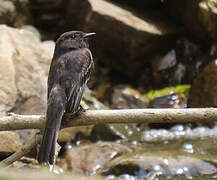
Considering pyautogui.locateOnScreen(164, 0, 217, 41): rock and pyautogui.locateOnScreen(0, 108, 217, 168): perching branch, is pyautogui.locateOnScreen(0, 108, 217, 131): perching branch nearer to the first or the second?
pyautogui.locateOnScreen(0, 108, 217, 168): perching branch

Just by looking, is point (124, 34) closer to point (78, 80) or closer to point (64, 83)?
point (78, 80)

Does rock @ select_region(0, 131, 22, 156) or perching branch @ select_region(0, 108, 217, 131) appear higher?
perching branch @ select_region(0, 108, 217, 131)

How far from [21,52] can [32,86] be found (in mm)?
778

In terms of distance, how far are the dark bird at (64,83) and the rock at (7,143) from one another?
1.83 m

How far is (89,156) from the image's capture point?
6.48 m

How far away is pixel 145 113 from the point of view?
3215 millimetres

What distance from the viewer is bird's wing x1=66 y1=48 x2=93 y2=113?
12.1 feet

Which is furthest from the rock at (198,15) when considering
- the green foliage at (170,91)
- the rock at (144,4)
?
the green foliage at (170,91)

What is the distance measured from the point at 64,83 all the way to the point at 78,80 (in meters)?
0.18

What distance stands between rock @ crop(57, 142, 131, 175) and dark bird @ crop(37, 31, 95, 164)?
208cm

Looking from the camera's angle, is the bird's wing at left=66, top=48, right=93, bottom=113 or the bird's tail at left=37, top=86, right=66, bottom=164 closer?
the bird's tail at left=37, top=86, right=66, bottom=164

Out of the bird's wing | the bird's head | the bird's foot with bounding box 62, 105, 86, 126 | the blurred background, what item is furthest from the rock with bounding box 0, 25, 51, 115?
the bird's foot with bounding box 62, 105, 86, 126

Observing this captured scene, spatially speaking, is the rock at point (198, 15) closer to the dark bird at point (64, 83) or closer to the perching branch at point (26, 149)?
the dark bird at point (64, 83)

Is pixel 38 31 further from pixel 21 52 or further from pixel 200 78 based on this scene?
pixel 200 78
